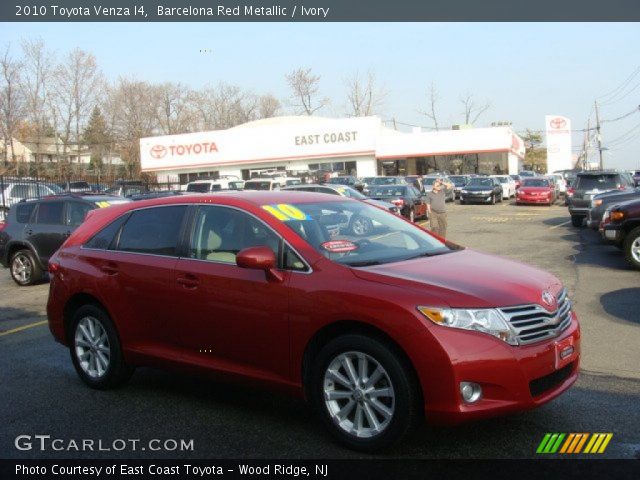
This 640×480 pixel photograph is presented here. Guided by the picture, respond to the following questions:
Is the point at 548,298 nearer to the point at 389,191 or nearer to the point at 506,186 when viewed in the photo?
the point at 389,191

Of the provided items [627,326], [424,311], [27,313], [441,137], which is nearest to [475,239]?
[627,326]

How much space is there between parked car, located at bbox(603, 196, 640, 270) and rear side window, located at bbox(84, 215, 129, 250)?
9.28 metres

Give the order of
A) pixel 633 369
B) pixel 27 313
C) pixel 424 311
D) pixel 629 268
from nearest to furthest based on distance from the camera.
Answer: pixel 424 311
pixel 633 369
pixel 27 313
pixel 629 268

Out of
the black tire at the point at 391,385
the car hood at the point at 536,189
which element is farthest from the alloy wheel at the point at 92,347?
the car hood at the point at 536,189

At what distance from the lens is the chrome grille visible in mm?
4035

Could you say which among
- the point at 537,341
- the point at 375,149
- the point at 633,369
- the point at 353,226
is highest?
the point at 375,149

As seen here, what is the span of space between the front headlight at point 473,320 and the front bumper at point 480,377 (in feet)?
0.12

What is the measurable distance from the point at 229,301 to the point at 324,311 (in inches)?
33.0

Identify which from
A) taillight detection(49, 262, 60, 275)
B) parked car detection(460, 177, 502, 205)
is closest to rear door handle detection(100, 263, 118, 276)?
taillight detection(49, 262, 60, 275)

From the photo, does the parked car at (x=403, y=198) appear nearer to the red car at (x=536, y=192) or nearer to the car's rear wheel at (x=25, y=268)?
the red car at (x=536, y=192)

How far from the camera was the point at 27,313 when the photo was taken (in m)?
9.90

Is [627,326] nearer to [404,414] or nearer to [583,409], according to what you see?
[583,409]

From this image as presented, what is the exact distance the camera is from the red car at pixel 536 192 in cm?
3441

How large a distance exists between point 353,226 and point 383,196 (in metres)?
20.1
